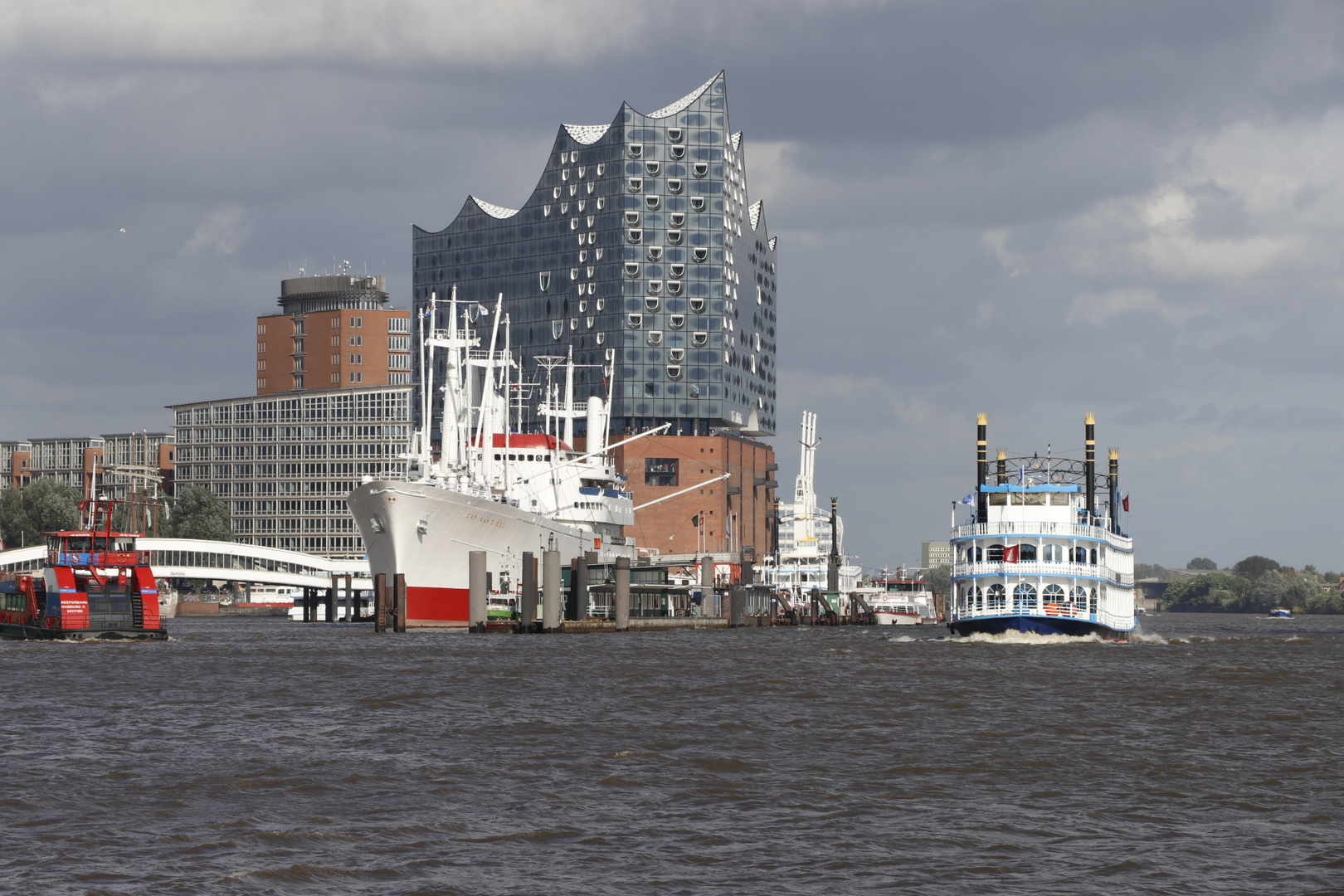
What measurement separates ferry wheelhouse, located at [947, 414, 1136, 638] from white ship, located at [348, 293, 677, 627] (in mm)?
37099

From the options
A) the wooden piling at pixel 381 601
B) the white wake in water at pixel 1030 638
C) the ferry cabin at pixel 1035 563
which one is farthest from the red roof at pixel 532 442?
the ferry cabin at pixel 1035 563

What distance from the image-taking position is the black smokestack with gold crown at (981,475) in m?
93.1

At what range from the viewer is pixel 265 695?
53.6 m

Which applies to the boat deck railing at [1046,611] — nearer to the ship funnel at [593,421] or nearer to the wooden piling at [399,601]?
the wooden piling at [399,601]

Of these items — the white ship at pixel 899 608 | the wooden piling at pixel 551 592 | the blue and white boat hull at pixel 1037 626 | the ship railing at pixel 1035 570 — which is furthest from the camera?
the white ship at pixel 899 608

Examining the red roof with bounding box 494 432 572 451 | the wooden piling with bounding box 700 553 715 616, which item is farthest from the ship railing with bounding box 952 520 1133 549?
the red roof with bounding box 494 432 572 451

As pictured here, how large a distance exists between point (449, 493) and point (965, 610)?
125 feet

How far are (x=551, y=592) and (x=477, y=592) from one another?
5574 millimetres

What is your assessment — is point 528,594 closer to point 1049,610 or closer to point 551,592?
point 551,592

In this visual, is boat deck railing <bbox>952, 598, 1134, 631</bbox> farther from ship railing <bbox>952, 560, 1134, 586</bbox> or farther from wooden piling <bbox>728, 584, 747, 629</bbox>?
wooden piling <bbox>728, 584, 747, 629</bbox>

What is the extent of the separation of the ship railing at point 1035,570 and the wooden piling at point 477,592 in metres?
32.6

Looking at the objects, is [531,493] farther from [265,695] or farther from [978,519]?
[265,695]

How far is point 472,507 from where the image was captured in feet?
381

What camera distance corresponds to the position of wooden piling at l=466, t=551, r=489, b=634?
4259 inches
